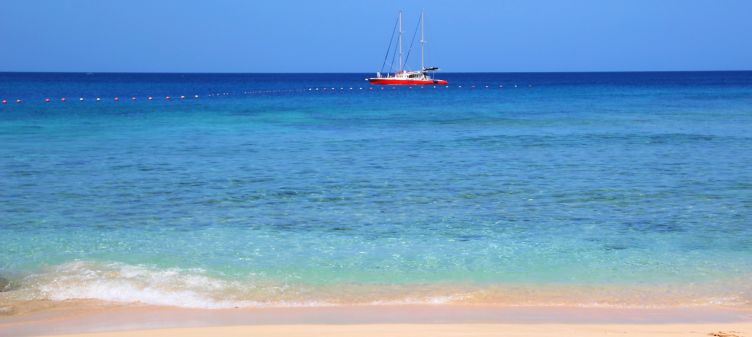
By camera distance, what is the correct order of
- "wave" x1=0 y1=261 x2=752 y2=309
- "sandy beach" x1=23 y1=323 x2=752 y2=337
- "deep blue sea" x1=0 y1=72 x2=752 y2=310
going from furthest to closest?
"deep blue sea" x1=0 y1=72 x2=752 y2=310 → "wave" x1=0 y1=261 x2=752 y2=309 → "sandy beach" x1=23 y1=323 x2=752 y2=337

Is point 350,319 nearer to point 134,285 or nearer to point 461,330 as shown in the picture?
point 461,330

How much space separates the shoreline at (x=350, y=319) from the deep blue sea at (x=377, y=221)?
0.33 m

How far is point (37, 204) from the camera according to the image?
1462 cm

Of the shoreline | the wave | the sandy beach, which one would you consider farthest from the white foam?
the sandy beach

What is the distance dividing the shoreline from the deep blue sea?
1.09 feet

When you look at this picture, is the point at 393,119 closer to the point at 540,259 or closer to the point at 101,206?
the point at 101,206

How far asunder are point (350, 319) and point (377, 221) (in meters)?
4.92

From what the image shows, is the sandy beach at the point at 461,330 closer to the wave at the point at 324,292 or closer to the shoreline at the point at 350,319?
the shoreline at the point at 350,319

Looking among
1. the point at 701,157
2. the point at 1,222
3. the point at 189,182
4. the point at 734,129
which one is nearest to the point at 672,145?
the point at 701,157

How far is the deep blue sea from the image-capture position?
9.55m

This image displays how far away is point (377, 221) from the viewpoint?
43.1ft

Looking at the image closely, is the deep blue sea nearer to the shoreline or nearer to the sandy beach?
the shoreline

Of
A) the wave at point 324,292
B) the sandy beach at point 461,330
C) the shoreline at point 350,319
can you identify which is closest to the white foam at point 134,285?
the wave at point 324,292

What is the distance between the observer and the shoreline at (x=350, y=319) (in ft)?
25.5
